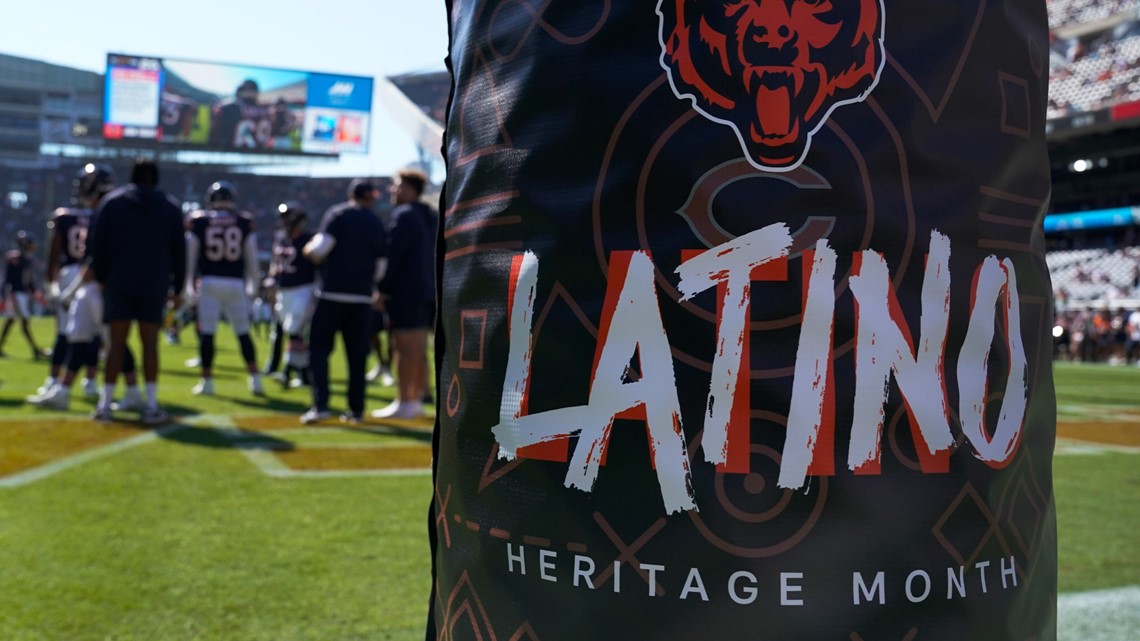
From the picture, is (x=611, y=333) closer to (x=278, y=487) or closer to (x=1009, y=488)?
(x=1009, y=488)

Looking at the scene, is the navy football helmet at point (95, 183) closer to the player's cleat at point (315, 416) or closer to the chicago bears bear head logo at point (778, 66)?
the player's cleat at point (315, 416)

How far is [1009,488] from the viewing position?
3.17ft

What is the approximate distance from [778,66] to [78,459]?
16.4ft

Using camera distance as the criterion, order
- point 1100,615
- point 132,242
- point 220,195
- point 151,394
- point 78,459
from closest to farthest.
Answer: point 1100,615 → point 78,459 → point 132,242 → point 151,394 → point 220,195

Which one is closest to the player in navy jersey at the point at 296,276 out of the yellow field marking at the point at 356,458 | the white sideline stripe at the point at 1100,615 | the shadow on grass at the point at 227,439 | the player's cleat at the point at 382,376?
the player's cleat at the point at 382,376

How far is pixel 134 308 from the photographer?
6070 millimetres

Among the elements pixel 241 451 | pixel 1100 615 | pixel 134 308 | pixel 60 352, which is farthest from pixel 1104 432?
pixel 60 352

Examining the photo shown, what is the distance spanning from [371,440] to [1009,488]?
5.30 metres

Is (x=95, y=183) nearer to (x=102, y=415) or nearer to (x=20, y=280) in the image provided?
(x=102, y=415)

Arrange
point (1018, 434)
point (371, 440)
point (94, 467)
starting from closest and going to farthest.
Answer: point (1018, 434), point (94, 467), point (371, 440)

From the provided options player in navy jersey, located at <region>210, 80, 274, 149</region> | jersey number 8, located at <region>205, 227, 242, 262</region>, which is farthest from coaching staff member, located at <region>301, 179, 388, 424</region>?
player in navy jersey, located at <region>210, 80, 274, 149</region>

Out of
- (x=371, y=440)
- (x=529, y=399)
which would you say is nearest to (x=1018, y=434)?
(x=529, y=399)

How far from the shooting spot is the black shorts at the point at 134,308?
236 inches

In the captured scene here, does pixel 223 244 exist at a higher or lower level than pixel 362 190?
lower
